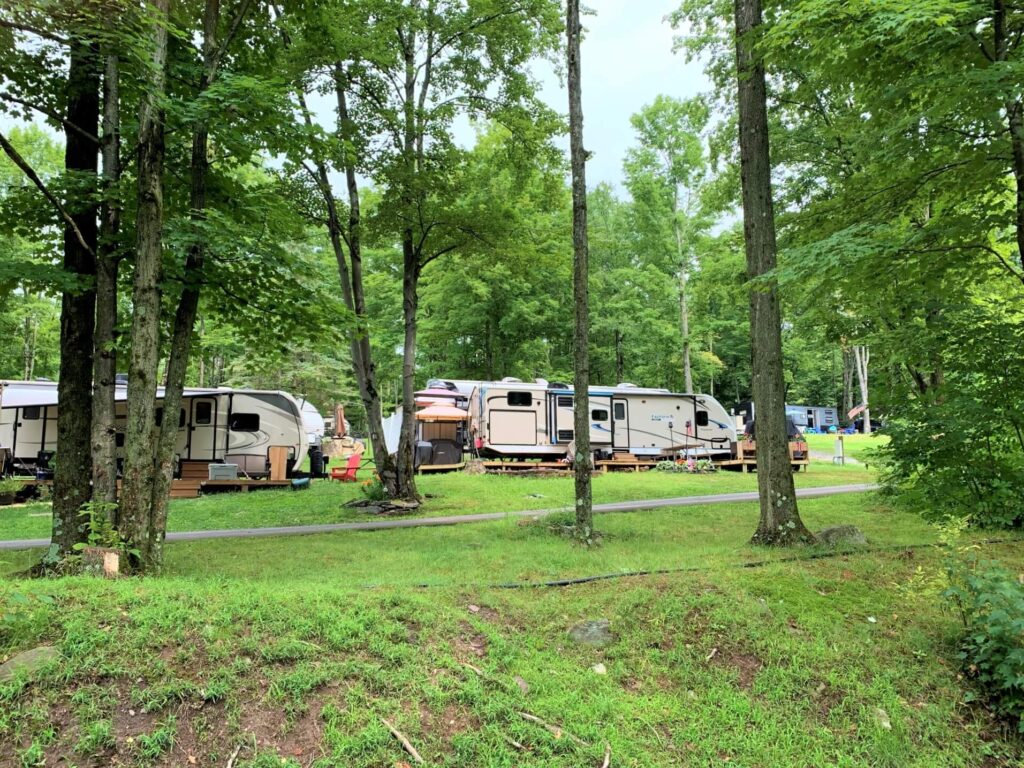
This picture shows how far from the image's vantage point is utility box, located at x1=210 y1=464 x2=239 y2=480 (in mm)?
15203

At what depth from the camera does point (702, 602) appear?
4.72 m

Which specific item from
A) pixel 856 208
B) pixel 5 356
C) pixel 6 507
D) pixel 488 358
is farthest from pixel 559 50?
pixel 5 356

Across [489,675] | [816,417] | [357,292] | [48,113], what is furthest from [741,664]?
[816,417]

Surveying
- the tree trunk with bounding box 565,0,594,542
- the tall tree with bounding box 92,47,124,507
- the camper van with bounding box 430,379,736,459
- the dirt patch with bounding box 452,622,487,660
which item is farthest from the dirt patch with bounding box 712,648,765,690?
the camper van with bounding box 430,379,736,459

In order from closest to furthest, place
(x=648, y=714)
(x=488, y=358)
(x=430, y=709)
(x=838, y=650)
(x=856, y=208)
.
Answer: (x=430, y=709)
(x=648, y=714)
(x=838, y=650)
(x=856, y=208)
(x=488, y=358)

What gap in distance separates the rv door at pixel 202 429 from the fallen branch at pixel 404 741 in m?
15.4

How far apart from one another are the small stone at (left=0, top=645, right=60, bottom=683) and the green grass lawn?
7.50 metres

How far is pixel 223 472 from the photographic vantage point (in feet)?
50.1

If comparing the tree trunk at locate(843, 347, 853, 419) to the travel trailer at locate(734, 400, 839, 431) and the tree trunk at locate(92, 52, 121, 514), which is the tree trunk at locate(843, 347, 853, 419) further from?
the tree trunk at locate(92, 52, 121, 514)

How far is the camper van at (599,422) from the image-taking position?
18.9m

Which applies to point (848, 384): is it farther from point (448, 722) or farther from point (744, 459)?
point (448, 722)

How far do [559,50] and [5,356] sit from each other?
27649 millimetres

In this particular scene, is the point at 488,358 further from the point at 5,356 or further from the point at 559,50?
the point at 5,356

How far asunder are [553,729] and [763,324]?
540 centimetres
